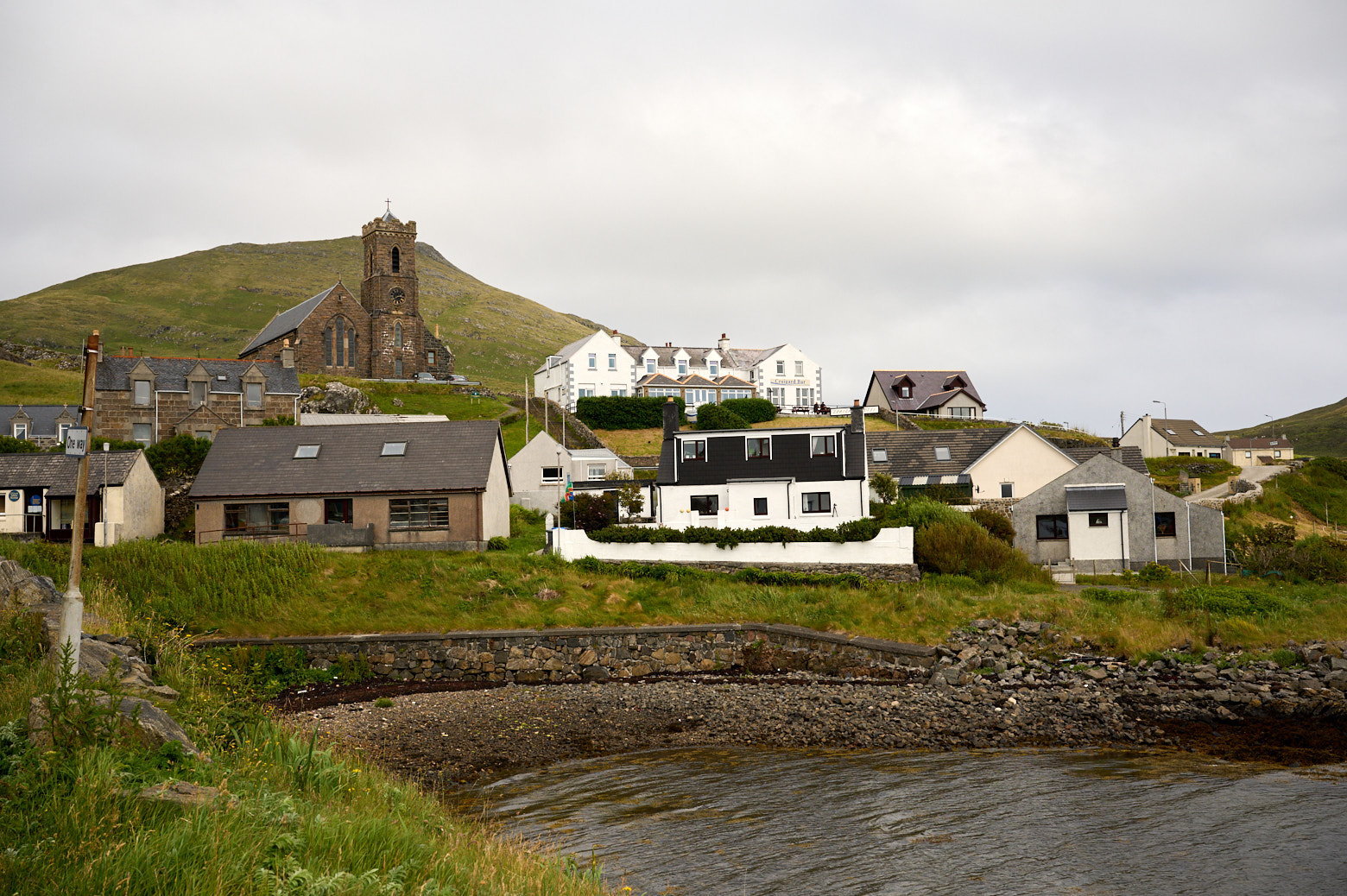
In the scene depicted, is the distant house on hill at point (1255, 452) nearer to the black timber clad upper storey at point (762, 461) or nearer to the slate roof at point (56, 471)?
the black timber clad upper storey at point (762, 461)

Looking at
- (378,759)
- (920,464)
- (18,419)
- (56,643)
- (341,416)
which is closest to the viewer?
(56,643)

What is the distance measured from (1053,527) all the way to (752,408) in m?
39.5

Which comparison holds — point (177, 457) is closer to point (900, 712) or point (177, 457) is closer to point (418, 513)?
point (418, 513)

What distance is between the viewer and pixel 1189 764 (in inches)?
757

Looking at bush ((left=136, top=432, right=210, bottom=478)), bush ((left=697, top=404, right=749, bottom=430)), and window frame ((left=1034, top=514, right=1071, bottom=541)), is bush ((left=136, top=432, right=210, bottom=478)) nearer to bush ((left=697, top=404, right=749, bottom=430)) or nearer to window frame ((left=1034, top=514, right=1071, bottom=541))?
bush ((left=697, top=404, right=749, bottom=430))

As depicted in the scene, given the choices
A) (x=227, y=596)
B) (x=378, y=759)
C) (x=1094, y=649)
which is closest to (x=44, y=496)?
(x=227, y=596)

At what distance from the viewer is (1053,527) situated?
1631 inches

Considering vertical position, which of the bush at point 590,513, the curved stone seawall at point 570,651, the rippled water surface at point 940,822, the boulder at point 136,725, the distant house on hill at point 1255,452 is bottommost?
the rippled water surface at point 940,822

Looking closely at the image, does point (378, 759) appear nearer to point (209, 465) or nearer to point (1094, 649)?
point (1094, 649)

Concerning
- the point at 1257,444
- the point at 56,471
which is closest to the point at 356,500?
the point at 56,471

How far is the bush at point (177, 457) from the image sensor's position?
146 ft

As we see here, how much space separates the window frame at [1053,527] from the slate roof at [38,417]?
5855cm

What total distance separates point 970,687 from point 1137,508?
20726 mm

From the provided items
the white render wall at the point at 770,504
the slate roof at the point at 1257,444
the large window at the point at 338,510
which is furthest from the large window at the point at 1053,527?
the slate roof at the point at 1257,444
